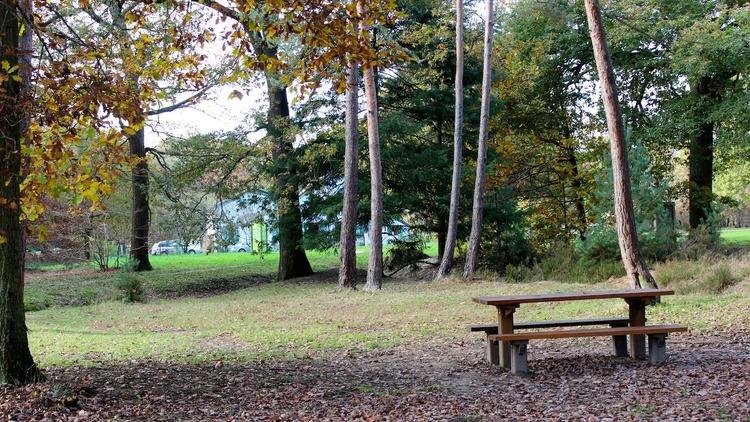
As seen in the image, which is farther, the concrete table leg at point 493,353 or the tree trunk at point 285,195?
the tree trunk at point 285,195

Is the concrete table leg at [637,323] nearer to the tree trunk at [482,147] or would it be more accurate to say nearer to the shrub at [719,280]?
the shrub at [719,280]

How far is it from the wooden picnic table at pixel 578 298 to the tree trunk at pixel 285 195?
15.3m

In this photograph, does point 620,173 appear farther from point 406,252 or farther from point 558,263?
point 406,252

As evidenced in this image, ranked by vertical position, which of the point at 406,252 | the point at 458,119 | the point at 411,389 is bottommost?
the point at 411,389

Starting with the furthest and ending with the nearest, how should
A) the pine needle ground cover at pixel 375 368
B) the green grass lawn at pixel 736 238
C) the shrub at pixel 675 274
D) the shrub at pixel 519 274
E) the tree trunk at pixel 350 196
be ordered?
the green grass lawn at pixel 736 238
the shrub at pixel 519 274
the tree trunk at pixel 350 196
the shrub at pixel 675 274
the pine needle ground cover at pixel 375 368

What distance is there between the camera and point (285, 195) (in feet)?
75.9

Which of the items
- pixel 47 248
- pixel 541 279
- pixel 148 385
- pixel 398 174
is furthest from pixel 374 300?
pixel 47 248

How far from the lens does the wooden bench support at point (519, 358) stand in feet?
24.3

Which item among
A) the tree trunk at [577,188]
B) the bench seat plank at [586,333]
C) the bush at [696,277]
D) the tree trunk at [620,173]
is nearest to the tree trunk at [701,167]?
the tree trunk at [577,188]

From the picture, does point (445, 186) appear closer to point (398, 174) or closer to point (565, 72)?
point (398, 174)

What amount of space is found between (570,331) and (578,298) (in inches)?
16.9

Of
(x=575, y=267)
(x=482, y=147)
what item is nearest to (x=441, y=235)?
(x=482, y=147)

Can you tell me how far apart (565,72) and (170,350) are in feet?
74.3

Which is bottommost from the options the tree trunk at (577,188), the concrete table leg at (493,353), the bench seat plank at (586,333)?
the concrete table leg at (493,353)
